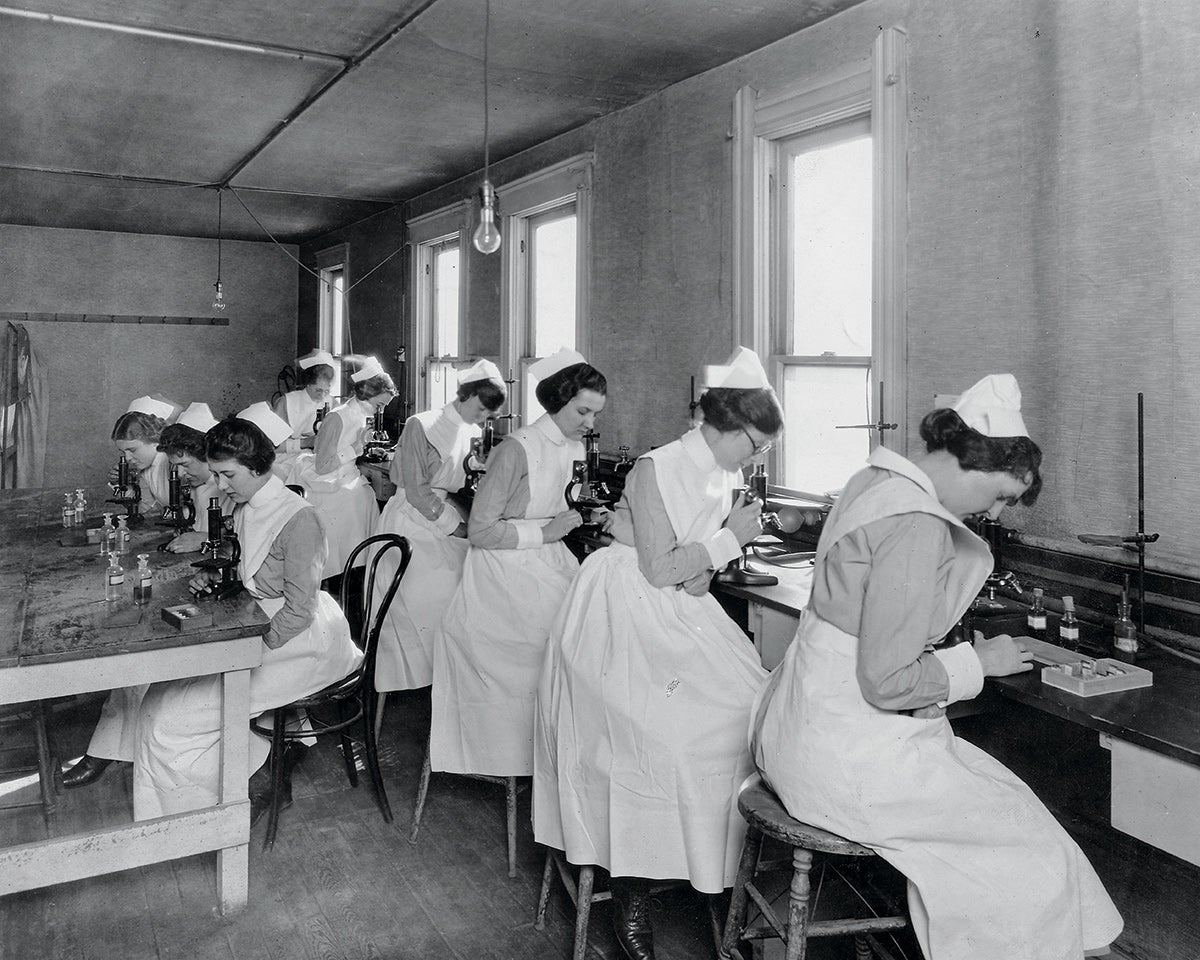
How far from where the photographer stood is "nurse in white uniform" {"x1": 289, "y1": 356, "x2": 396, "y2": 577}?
6297mm

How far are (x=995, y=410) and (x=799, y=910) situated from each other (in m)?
1.10

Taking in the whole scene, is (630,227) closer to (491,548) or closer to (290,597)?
(491,548)

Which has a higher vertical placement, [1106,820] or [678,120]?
[678,120]

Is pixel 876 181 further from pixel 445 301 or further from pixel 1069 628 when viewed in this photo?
pixel 445 301

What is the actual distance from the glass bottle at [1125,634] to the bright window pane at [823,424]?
145cm

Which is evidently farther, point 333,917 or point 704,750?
point 333,917

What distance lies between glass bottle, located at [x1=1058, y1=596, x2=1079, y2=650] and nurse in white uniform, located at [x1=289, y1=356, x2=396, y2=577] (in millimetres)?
4455

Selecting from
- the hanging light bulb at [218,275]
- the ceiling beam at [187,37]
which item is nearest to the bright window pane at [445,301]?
the hanging light bulb at [218,275]

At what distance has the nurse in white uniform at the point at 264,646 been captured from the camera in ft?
10.4

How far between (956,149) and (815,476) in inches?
57.9

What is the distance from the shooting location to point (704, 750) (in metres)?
2.61

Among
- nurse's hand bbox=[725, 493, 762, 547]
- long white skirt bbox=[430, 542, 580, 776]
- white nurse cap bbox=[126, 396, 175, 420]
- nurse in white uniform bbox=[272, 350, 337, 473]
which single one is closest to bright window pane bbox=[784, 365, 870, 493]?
nurse's hand bbox=[725, 493, 762, 547]

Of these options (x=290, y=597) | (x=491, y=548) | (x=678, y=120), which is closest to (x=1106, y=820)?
(x=491, y=548)

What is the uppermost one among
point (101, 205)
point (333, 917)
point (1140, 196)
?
point (101, 205)
